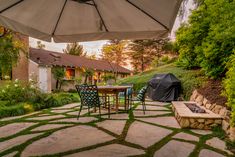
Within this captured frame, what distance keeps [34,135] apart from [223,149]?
11.9 ft

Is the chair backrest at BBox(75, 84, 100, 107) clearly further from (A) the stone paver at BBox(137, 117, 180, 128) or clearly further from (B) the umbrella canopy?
(B) the umbrella canopy

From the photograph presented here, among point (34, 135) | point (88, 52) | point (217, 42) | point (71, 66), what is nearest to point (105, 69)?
point (71, 66)

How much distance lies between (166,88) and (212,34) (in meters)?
4.30

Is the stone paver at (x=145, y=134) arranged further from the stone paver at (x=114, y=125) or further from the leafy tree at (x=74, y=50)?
the leafy tree at (x=74, y=50)

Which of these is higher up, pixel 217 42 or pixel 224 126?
pixel 217 42

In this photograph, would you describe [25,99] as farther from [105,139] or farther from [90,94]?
[105,139]

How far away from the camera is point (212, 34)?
6.67 m

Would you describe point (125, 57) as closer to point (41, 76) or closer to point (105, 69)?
point (105, 69)

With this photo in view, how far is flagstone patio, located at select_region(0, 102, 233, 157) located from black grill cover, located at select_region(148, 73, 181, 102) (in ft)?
17.6

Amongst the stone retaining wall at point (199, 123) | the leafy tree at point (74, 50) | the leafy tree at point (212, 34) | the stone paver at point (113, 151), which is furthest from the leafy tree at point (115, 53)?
the stone paver at point (113, 151)

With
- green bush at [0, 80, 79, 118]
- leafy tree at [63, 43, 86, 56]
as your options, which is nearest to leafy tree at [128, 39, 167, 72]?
leafy tree at [63, 43, 86, 56]

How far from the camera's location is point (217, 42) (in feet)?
21.5

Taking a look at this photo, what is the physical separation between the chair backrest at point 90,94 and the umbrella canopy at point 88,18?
66.2 inches

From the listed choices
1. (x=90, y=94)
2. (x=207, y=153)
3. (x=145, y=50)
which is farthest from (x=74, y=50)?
(x=207, y=153)
